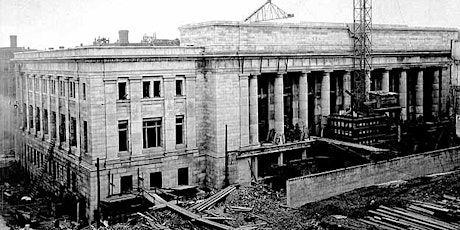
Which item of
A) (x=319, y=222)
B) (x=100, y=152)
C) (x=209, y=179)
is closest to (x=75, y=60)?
(x=100, y=152)

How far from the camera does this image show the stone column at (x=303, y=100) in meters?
47.3

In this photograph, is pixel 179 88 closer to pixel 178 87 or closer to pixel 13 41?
pixel 178 87

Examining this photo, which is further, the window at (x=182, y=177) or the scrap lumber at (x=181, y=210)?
the window at (x=182, y=177)

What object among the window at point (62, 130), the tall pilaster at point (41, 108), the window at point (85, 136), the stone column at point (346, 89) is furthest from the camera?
the stone column at point (346, 89)

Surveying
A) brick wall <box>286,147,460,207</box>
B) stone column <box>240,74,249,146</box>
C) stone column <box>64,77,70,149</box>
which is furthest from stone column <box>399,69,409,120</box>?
stone column <box>64,77,70,149</box>

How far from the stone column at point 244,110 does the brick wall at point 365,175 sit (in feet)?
26.4

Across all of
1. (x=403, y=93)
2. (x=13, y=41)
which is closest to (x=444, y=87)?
(x=403, y=93)

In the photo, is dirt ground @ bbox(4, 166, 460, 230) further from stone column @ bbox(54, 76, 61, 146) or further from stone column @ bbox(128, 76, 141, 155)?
stone column @ bbox(54, 76, 61, 146)

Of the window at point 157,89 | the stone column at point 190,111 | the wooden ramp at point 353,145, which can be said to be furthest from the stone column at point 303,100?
the window at point 157,89

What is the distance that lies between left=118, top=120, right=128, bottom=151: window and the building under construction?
71 millimetres

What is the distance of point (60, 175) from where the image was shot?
44.5m

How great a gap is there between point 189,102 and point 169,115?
2.07m

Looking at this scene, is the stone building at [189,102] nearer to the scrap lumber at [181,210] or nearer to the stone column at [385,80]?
the stone column at [385,80]

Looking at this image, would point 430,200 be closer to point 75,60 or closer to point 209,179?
point 209,179
